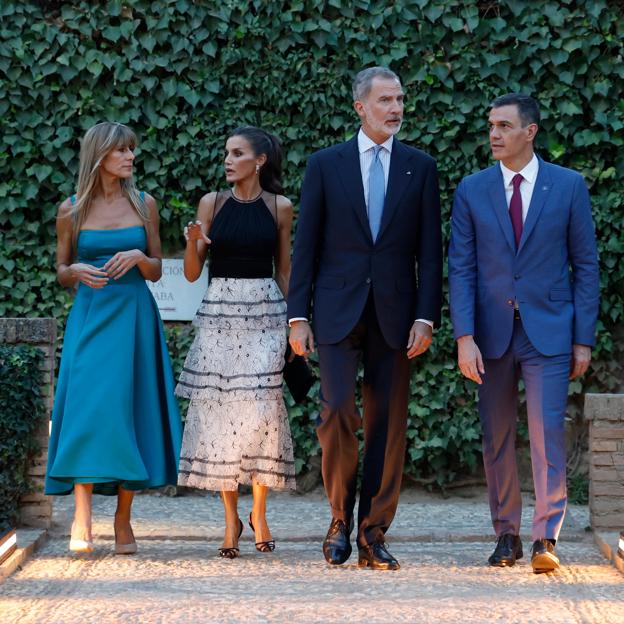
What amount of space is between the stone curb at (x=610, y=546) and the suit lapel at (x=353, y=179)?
1694mm

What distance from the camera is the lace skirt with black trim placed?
5.94m

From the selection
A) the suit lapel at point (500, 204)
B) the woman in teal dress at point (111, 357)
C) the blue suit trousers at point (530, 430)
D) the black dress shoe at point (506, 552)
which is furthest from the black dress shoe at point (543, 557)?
the woman in teal dress at point (111, 357)

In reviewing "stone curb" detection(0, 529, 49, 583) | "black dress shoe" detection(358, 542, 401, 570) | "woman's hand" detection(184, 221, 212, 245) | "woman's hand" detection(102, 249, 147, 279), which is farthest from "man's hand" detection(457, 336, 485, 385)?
"stone curb" detection(0, 529, 49, 583)

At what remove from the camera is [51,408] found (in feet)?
21.7

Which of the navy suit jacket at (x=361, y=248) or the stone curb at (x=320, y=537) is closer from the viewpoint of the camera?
the navy suit jacket at (x=361, y=248)

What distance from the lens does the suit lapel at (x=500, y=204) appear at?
5.53 meters

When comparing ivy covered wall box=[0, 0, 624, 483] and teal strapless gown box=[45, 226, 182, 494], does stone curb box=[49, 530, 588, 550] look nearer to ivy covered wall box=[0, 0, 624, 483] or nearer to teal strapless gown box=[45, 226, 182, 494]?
teal strapless gown box=[45, 226, 182, 494]

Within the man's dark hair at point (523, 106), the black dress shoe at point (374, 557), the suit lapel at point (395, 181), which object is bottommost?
the black dress shoe at point (374, 557)

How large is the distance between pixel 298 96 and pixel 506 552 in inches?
129

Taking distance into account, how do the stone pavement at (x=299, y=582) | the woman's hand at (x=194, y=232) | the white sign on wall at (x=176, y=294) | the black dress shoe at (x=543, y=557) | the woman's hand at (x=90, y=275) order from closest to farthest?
1. the stone pavement at (x=299, y=582)
2. the black dress shoe at (x=543, y=557)
3. the woman's hand at (x=194, y=232)
4. the woman's hand at (x=90, y=275)
5. the white sign on wall at (x=176, y=294)

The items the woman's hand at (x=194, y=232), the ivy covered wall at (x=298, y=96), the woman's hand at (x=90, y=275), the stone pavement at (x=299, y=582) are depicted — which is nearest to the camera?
the stone pavement at (x=299, y=582)

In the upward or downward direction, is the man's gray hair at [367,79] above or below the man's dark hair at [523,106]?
above

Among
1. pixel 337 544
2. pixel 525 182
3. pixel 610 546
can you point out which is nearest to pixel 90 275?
pixel 337 544

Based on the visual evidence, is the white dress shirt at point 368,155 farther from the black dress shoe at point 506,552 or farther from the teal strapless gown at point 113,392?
the black dress shoe at point 506,552
